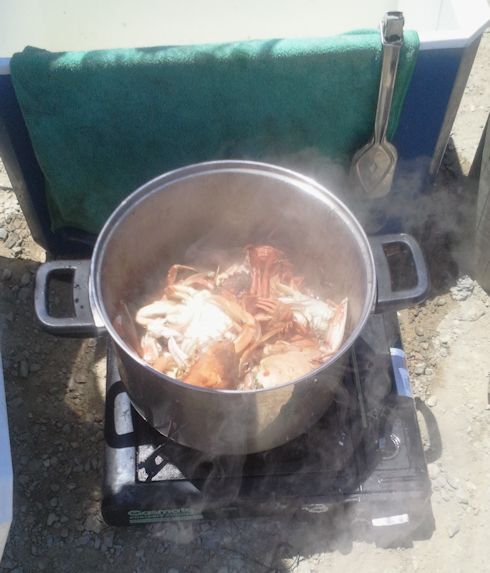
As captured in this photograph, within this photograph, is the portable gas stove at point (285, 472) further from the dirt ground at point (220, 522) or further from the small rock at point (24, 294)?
the small rock at point (24, 294)

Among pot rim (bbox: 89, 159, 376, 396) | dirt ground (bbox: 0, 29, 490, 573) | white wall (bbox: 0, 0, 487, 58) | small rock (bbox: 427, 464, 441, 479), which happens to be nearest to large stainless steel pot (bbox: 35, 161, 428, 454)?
pot rim (bbox: 89, 159, 376, 396)

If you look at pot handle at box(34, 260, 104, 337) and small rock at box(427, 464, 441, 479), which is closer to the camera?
→ pot handle at box(34, 260, 104, 337)

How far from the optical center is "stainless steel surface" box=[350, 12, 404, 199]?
80.0 inches

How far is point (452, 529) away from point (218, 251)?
4.03 feet

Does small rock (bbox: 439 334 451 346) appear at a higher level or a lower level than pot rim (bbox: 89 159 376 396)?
lower

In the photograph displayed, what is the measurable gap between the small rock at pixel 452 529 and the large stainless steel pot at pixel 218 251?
2.22 ft

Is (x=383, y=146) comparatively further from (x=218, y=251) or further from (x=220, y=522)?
(x=220, y=522)

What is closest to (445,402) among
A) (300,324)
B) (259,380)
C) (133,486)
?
(300,324)

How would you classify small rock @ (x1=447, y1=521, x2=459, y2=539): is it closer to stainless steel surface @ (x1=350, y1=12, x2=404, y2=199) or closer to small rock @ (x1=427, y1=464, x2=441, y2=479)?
small rock @ (x1=427, y1=464, x2=441, y2=479)

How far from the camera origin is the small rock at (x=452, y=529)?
210cm

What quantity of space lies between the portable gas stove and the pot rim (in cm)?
41

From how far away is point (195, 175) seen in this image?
1.90 meters

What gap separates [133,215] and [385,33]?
3.30 ft

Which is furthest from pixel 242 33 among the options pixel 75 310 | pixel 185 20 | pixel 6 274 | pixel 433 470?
pixel 433 470
